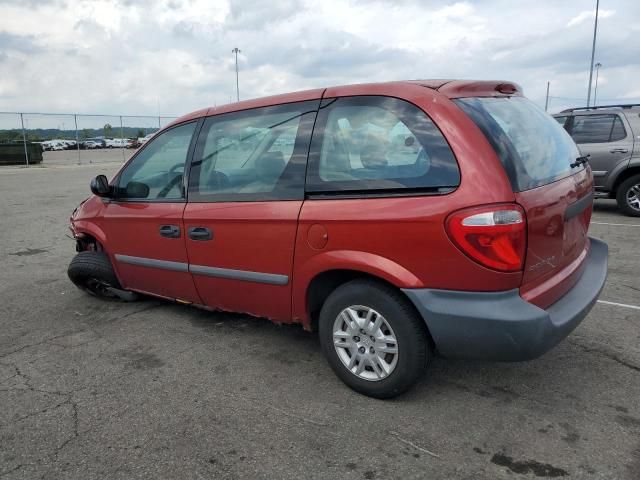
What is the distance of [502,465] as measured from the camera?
93.0 inches

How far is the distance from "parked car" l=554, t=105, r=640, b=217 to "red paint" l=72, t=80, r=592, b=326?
6126 mm

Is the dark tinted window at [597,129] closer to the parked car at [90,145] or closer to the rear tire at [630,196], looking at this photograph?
the rear tire at [630,196]

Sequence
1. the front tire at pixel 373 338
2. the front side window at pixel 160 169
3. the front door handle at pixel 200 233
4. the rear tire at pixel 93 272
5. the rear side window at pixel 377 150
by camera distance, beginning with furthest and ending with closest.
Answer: the rear tire at pixel 93 272, the front side window at pixel 160 169, the front door handle at pixel 200 233, the front tire at pixel 373 338, the rear side window at pixel 377 150

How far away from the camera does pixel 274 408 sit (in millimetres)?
2887

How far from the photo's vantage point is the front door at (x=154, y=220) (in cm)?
381

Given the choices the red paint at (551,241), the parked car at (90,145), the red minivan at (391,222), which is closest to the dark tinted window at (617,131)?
the red minivan at (391,222)

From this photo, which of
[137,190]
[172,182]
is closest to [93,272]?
[137,190]

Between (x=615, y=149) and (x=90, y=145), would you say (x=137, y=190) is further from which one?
(x=90, y=145)

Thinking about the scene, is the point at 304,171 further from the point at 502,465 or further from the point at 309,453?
the point at 502,465

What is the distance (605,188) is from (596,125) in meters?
1.09

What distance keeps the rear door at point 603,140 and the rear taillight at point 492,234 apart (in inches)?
281

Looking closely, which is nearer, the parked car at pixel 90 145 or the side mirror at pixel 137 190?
the side mirror at pixel 137 190

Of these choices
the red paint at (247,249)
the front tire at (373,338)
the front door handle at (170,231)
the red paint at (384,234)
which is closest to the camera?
the red paint at (384,234)

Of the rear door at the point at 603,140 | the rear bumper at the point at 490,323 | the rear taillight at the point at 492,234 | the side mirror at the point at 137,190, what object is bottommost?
the rear bumper at the point at 490,323
